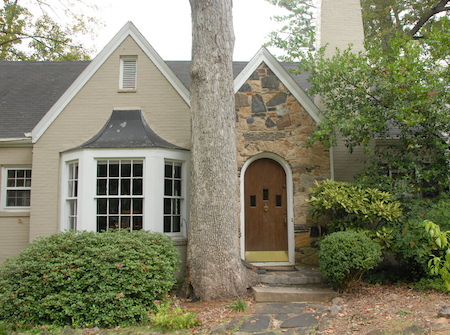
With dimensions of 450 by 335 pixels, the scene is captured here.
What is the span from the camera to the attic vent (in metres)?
8.86

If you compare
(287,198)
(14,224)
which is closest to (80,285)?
(14,224)

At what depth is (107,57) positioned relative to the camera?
8742 millimetres

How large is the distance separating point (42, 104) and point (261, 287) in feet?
25.1

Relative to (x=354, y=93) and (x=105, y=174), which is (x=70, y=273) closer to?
(x=105, y=174)

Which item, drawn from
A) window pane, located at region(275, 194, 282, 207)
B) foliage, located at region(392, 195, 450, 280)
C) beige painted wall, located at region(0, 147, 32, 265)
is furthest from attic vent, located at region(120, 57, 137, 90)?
foliage, located at region(392, 195, 450, 280)

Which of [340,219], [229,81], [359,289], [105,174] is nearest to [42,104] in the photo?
[105,174]

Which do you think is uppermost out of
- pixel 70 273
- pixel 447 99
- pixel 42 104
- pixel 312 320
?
pixel 42 104

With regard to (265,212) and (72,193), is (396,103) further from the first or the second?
(72,193)

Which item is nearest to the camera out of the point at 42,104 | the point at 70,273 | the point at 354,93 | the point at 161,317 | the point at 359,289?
the point at 161,317

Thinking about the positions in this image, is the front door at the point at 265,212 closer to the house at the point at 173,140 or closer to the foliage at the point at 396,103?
the house at the point at 173,140

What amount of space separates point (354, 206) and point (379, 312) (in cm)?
217

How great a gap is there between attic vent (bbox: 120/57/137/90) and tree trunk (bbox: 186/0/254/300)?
216 centimetres

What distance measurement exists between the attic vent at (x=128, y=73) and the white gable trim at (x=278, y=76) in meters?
2.39

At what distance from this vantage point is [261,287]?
23.2ft
